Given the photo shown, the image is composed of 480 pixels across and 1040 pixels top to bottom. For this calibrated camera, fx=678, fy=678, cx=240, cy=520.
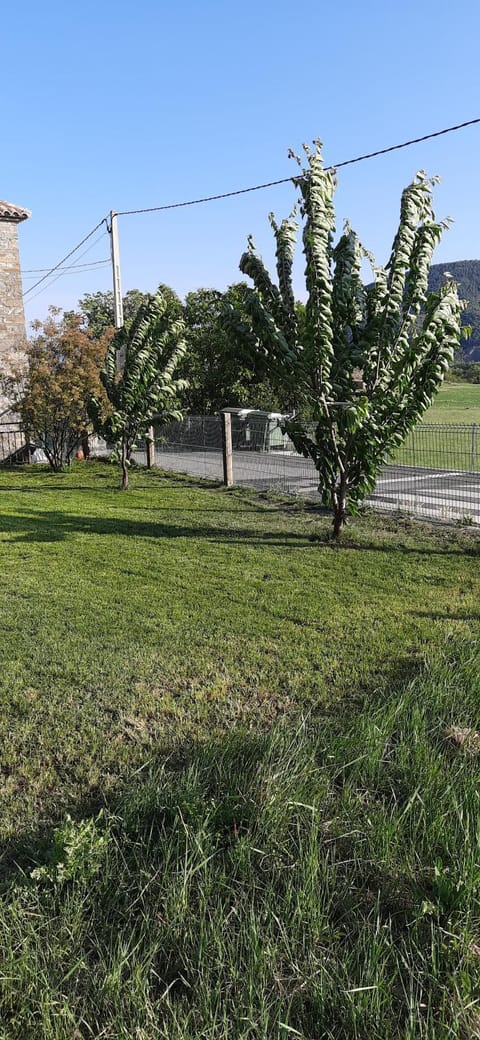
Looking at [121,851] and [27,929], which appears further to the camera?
[121,851]

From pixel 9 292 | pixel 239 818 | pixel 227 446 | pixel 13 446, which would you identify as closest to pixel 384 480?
pixel 227 446

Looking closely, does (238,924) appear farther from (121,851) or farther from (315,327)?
(315,327)

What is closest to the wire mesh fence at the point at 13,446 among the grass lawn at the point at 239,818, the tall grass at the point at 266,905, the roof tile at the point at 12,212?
the roof tile at the point at 12,212

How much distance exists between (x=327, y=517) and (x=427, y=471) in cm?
543

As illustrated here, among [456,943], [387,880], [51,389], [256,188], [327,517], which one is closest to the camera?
[456,943]

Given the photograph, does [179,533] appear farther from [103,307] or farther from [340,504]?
[103,307]

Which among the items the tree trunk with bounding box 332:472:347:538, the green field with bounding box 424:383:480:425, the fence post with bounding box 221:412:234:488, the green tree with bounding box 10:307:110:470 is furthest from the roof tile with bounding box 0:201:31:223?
the green field with bounding box 424:383:480:425

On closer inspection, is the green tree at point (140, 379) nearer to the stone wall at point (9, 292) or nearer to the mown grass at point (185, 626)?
the mown grass at point (185, 626)

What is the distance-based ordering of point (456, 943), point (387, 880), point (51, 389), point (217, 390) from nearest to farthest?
point (456, 943), point (387, 880), point (51, 389), point (217, 390)

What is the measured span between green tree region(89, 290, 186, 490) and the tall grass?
1170 cm

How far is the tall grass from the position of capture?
78.7 inches

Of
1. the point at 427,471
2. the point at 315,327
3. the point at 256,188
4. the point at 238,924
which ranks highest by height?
the point at 256,188

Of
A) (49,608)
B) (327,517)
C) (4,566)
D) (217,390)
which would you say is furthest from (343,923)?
(217,390)

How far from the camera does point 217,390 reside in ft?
103
